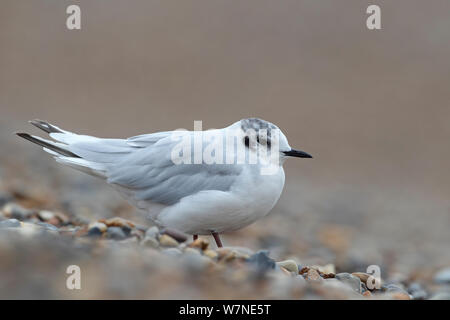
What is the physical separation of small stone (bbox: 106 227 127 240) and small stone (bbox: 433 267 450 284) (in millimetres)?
4832

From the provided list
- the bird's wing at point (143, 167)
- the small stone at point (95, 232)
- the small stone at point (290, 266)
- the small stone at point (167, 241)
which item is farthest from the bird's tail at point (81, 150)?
the small stone at point (290, 266)

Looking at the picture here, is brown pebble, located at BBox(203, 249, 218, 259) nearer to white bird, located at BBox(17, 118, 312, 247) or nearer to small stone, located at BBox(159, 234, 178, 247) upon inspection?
small stone, located at BBox(159, 234, 178, 247)

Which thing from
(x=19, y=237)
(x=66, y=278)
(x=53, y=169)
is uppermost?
(x=53, y=169)

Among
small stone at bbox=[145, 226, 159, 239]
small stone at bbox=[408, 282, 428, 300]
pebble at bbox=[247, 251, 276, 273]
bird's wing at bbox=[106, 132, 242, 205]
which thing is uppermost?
bird's wing at bbox=[106, 132, 242, 205]

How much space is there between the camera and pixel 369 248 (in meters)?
11.2

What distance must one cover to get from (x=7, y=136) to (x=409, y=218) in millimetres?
8620

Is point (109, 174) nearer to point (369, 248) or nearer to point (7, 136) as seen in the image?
point (369, 248)

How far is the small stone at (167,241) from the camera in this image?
5250 mm

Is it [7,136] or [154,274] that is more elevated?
[7,136]

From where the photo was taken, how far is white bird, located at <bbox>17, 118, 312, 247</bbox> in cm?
567

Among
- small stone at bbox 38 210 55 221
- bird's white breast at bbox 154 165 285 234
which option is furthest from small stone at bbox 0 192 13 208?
bird's white breast at bbox 154 165 285 234

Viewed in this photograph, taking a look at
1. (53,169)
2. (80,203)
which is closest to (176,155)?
(80,203)

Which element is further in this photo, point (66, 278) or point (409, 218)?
point (409, 218)
